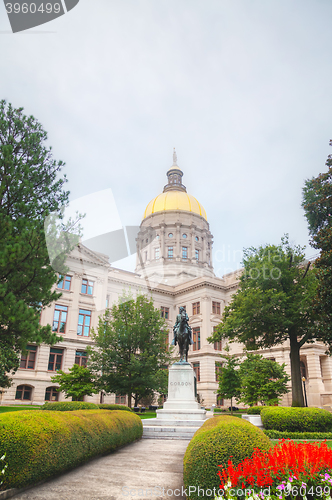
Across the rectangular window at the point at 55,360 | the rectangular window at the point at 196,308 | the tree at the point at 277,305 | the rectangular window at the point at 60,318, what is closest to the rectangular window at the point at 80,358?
the rectangular window at the point at 55,360

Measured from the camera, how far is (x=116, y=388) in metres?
33.7

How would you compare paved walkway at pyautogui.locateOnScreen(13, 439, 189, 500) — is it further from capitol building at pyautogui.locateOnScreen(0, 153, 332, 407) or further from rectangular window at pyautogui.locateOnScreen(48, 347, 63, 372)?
rectangular window at pyautogui.locateOnScreen(48, 347, 63, 372)

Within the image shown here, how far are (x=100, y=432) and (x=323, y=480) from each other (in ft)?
22.5

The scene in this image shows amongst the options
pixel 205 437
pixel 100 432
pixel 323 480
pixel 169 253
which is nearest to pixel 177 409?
pixel 100 432

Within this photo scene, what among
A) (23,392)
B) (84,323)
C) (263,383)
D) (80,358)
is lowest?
(23,392)

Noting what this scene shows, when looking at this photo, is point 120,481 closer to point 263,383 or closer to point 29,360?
point 263,383

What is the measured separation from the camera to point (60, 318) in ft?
151

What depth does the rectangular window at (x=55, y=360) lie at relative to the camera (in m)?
43.6

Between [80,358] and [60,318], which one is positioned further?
[80,358]

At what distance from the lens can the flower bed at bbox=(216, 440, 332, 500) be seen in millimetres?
4488

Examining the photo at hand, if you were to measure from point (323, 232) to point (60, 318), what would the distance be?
3450 centimetres

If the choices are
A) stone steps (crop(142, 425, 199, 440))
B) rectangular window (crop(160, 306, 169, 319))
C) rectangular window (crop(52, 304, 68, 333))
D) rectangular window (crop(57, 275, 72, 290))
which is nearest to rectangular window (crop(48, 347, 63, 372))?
rectangular window (crop(52, 304, 68, 333))

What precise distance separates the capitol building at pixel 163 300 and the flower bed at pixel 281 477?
83.5 feet

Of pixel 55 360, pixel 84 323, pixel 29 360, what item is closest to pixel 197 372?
pixel 84 323
